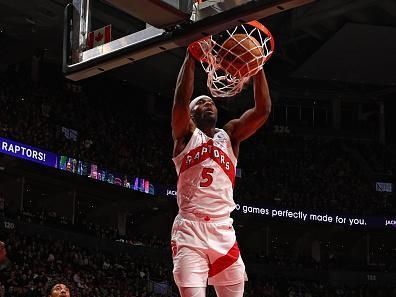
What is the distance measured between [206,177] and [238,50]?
0.95 m

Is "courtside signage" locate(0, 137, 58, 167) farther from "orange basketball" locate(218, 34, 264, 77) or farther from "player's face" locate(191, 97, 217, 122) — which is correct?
"orange basketball" locate(218, 34, 264, 77)

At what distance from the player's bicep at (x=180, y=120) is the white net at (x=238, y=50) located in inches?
17.0

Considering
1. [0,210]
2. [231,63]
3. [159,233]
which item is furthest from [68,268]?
[231,63]

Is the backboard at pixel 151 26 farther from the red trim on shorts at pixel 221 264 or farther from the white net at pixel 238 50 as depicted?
the red trim on shorts at pixel 221 264

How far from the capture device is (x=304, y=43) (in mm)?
31719

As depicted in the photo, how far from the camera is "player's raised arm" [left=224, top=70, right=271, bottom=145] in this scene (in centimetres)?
560

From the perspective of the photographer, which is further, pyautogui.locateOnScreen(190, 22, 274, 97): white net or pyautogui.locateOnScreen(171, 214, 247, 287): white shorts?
pyautogui.locateOnScreen(190, 22, 274, 97): white net

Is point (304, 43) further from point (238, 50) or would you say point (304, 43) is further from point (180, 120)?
point (180, 120)

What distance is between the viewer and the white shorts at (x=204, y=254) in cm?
514

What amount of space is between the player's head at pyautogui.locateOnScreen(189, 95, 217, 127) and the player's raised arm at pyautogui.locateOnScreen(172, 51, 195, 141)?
0.66ft

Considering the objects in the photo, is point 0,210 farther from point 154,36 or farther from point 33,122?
point 154,36

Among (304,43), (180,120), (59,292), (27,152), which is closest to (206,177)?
(180,120)

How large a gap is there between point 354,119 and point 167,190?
13539 mm

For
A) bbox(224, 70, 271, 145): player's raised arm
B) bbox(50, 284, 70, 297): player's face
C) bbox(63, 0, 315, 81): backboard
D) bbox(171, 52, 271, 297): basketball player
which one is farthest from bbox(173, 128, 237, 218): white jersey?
bbox(50, 284, 70, 297): player's face
